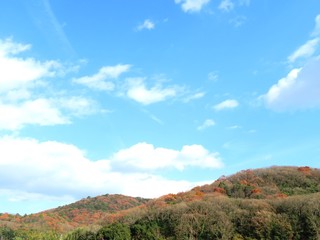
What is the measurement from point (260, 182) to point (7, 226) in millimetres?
51861

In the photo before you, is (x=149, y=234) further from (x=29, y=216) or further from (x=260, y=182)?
(x=29, y=216)

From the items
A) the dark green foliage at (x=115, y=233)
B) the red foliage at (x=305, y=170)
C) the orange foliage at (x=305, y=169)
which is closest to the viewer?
the dark green foliage at (x=115, y=233)

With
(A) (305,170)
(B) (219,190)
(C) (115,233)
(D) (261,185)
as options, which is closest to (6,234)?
(C) (115,233)

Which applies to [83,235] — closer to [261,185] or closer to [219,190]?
[219,190]

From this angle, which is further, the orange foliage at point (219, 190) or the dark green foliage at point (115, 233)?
the orange foliage at point (219, 190)

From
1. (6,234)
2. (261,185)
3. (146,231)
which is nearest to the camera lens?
(146,231)

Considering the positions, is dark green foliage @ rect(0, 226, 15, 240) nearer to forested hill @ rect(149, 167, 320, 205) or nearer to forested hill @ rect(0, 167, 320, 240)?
forested hill @ rect(0, 167, 320, 240)

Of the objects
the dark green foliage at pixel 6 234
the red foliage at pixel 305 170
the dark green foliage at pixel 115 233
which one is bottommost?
the dark green foliage at pixel 115 233

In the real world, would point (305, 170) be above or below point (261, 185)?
above

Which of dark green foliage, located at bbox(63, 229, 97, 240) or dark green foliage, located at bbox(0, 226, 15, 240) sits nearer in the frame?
dark green foliage, located at bbox(63, 229, 97, 240)

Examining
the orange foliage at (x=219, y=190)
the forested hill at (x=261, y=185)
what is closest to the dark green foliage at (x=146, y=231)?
the forested hill at (x=261, y=185)

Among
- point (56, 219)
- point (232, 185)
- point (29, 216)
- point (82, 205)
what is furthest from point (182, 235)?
point (82, 205)

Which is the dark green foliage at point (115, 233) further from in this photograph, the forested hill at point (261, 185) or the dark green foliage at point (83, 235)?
the forested hill at point (261, 185)

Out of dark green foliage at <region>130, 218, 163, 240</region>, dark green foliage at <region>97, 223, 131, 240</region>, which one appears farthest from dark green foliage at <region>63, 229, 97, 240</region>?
dark green foliage at <region>130, 218, 163, 240</region>
